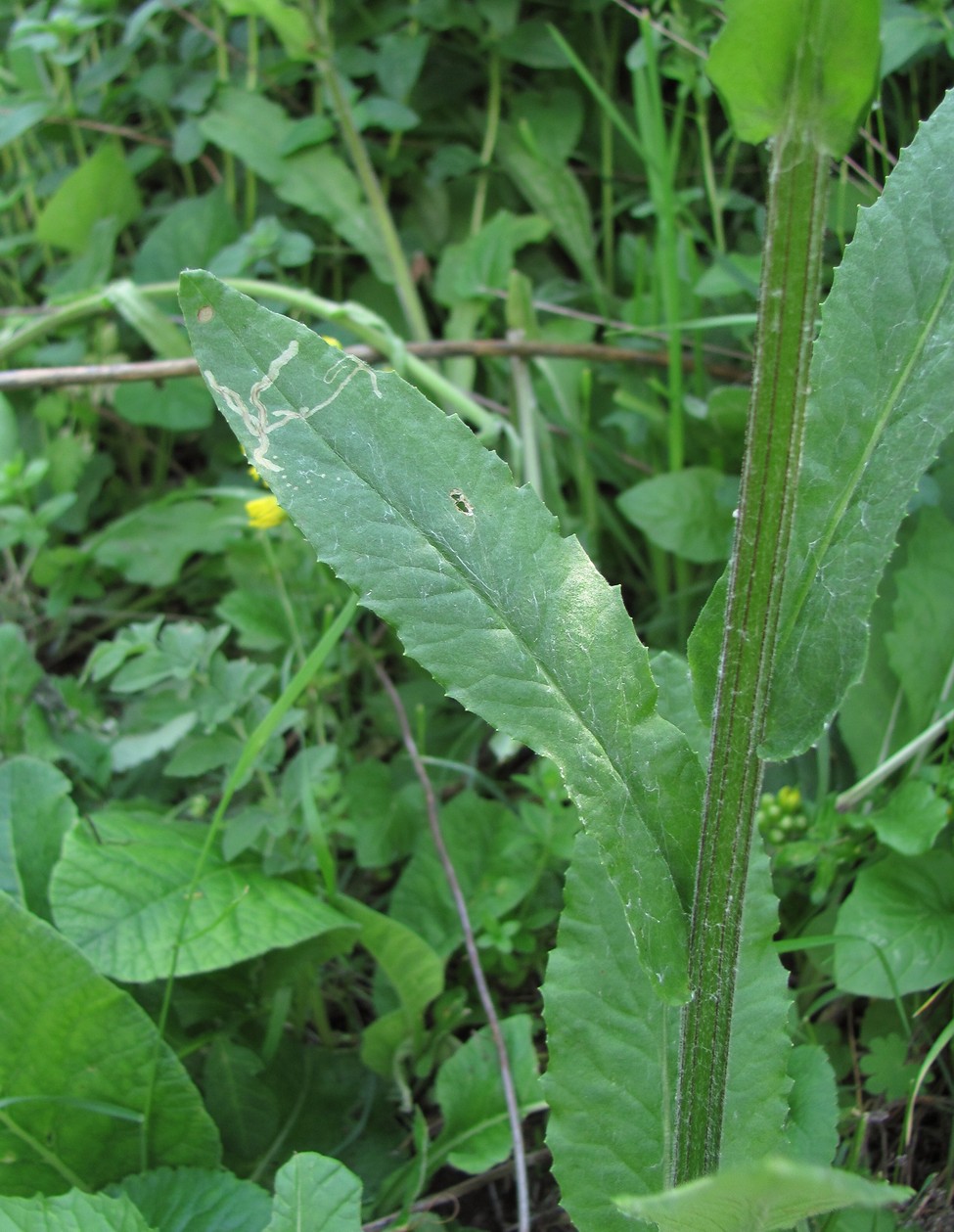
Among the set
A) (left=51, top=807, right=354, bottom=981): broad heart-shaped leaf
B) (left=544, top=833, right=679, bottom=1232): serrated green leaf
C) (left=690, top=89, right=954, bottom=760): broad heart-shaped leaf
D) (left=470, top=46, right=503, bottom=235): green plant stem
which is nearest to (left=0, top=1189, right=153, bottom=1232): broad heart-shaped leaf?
(left=51, top=807, right=354, bottom=981): broad heart-shaped leaf

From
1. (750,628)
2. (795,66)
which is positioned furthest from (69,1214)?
(795,66)

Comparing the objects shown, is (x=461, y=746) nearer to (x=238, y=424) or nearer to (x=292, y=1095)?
(x=292, y=1095)

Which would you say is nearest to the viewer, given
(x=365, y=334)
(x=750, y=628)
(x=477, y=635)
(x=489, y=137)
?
(x=750, y=628)

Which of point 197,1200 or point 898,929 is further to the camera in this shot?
point 898,929

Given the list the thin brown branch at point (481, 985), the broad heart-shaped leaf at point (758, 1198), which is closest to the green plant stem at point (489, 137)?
the thin brown branch at point (481, 985)

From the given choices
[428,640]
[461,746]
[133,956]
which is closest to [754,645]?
[428,640]

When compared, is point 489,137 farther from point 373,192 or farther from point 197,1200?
point 197,1200

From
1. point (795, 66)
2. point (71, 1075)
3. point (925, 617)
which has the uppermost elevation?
point (795, 66)

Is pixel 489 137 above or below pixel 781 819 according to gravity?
above

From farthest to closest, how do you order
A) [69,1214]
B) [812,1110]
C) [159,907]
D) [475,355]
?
1. [475,355]
2. [159,907]
3. [812,1110]
4. [69,1214]
